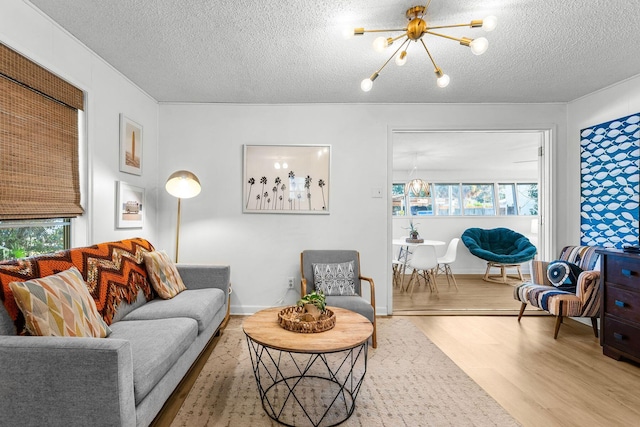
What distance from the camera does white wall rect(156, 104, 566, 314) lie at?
367cm

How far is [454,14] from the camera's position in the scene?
2012mm

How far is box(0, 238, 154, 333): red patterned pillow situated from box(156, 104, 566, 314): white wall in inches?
39.6

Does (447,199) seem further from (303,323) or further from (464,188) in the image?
(303,323)

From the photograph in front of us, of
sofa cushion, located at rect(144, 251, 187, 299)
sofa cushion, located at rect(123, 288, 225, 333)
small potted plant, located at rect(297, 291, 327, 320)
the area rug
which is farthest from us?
sofa cushion, located at rect(144, 251, 187, 299)

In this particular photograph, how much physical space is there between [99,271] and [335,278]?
6.41 feet

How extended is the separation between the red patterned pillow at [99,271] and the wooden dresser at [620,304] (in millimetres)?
3758

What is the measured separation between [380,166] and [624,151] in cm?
228

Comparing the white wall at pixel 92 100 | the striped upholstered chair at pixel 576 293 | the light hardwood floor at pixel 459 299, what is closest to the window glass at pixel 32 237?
the white wall at pixel 92 100

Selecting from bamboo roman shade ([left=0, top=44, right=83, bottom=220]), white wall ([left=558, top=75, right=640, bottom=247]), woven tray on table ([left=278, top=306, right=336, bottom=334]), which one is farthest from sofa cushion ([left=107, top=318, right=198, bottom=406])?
white wall ([left=558, top=75, right=640, bottom=247])

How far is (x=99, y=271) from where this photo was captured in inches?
83.4

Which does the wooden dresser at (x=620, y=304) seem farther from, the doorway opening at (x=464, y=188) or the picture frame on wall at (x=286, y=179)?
the picture frame on wall at (x=286, y=179)

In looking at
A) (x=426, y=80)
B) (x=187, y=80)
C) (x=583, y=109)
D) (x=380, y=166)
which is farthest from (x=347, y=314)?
(x=583, y=109)

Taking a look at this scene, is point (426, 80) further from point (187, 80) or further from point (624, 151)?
point (187, 80)

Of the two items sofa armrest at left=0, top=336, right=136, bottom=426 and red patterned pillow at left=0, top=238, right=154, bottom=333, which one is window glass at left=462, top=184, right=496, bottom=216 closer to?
red patterned pillow at left=0, top=238, right=154, bottom=333
